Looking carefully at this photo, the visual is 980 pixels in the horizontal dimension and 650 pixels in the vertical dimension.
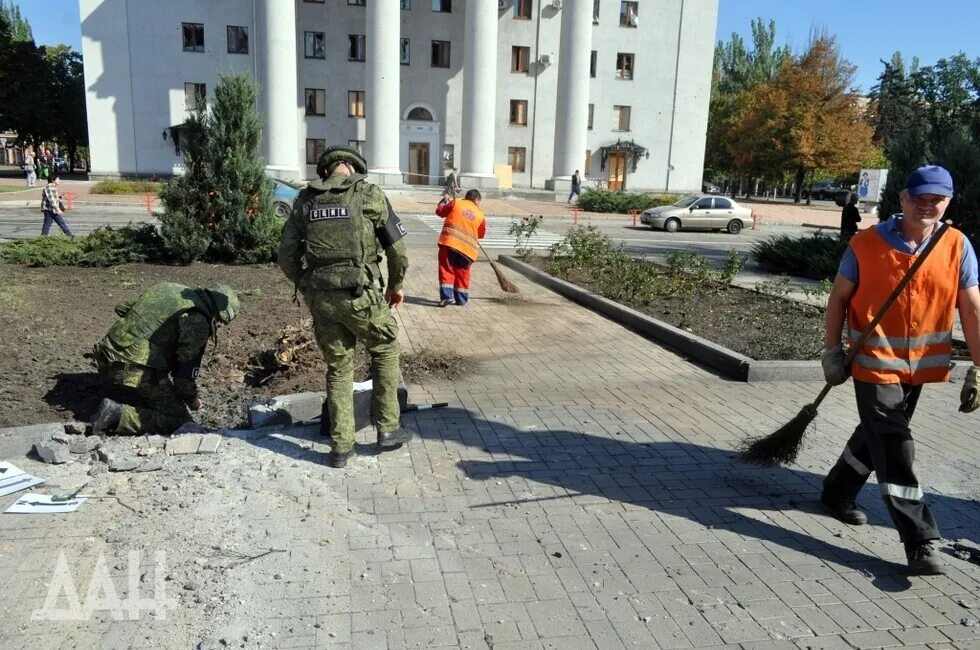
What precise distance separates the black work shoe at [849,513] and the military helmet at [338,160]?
3.35 m

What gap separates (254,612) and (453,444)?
2.08m

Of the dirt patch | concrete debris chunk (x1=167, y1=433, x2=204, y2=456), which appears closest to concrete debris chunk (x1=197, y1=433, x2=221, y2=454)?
concrete debris chunk (x1=167, y1=433, x2=204, y2=456)

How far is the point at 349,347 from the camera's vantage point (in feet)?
15.0

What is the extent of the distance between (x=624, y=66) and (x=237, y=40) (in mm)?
22669

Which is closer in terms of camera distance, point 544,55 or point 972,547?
point 972,547

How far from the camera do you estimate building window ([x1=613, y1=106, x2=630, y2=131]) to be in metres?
46.2

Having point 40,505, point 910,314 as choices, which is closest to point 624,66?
point 910,314

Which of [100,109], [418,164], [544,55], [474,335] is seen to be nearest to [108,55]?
[100,109]

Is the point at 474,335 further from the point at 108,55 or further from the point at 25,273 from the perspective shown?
the point at 108,55

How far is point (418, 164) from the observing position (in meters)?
44.9

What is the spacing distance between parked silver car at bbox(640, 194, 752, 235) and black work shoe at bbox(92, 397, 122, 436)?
969 inches

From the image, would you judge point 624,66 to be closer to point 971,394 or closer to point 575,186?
point 575,186

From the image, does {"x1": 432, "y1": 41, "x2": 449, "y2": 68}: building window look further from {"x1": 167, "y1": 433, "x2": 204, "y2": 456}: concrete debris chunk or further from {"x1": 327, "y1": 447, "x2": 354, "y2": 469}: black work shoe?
{"x1": 327, "y1": 447, "x2": 354, "y2": 469}: black work shoe

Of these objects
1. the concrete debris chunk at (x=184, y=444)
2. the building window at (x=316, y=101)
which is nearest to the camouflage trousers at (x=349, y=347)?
the concrete debris chunk at (x=184, y=444)
